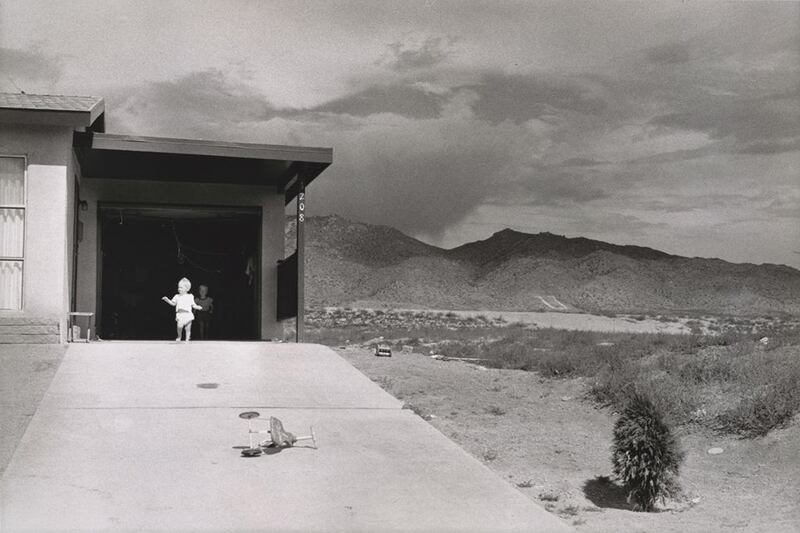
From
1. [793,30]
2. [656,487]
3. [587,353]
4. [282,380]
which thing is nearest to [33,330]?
[282,380]

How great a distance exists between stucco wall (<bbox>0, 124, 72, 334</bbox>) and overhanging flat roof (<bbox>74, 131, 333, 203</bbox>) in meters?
0.93

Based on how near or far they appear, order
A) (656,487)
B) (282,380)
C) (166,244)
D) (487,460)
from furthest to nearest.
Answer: (166,244), (487,460), (282,380), (656,487)

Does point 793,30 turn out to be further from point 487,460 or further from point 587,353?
point 587,353

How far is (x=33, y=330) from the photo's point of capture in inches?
404

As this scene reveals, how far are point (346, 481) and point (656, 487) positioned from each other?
13.1 ft

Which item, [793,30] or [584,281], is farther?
[584,281]

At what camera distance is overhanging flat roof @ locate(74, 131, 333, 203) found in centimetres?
1202

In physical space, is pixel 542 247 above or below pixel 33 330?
above

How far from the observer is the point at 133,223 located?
19.3m

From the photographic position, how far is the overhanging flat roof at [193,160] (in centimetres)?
1202

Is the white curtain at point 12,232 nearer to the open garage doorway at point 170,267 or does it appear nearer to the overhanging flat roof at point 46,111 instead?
the overhanging flat roof at point 46,111

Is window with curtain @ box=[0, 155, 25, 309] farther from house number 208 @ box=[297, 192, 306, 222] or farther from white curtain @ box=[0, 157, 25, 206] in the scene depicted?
house number 208 @ box=[297, 192, 306, 222]

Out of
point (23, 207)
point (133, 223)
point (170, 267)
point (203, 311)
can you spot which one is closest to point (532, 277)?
point (170, 267)

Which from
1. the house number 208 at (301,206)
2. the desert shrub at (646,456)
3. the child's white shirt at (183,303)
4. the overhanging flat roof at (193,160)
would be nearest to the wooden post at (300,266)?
the house number 208 at (301,206)
